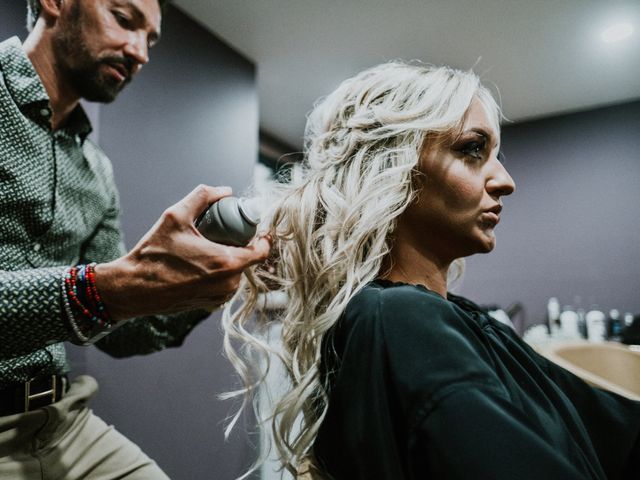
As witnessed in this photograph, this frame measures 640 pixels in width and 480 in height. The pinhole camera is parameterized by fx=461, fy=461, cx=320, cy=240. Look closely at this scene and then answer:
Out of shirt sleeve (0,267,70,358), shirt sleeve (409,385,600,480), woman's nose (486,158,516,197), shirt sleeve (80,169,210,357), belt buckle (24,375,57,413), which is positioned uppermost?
woman's nose (486,158,516,197)

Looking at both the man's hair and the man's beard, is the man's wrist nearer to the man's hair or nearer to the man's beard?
the man's beard

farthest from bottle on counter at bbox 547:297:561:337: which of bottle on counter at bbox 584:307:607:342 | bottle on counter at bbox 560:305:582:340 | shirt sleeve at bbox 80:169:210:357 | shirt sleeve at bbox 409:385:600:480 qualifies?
shirt sleeve at bbox 409:385:600:480

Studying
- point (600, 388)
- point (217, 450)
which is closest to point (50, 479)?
point (600, 388)

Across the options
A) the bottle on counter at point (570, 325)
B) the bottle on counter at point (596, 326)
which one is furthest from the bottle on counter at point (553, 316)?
the bottle on counter at point (596, 326)

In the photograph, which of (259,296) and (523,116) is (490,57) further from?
(259,296)

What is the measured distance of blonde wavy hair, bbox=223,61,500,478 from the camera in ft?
3.14

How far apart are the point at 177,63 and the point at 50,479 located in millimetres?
2256

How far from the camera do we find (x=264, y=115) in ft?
14.8

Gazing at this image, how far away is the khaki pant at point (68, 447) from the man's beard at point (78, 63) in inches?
34.5

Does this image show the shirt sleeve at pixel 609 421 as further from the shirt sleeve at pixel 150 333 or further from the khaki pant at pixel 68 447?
the khaki pant at pixel 68 447

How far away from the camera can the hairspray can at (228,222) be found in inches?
25.9

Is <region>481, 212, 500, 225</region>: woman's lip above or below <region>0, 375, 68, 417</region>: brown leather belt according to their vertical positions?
above

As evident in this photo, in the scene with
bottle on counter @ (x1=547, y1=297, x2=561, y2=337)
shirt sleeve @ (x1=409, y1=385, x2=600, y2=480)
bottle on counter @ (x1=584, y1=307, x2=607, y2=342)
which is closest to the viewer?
shirt sleeve @ (x1=409, y1=385, x2=600, y2=480)

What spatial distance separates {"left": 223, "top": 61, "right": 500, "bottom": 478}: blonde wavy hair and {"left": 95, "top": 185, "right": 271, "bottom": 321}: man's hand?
28cm
